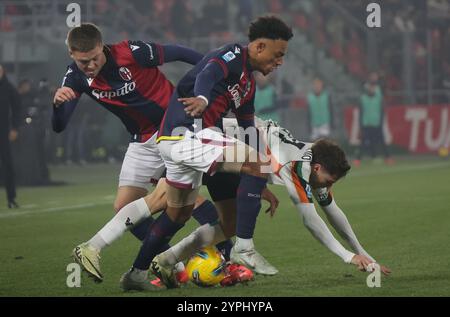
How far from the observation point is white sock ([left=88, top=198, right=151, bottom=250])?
777 centimetres

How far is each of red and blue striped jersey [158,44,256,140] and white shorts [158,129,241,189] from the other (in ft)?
0.41

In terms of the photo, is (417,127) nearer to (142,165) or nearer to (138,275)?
A: (142,165)

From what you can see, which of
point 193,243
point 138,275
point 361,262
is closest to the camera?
point 361,262

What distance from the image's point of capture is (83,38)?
7918 millimetres

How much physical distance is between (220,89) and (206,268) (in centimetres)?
127

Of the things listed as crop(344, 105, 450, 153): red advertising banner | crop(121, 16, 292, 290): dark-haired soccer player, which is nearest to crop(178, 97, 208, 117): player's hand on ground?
crop(121, 16, 292, 290): dark-haired soccer player

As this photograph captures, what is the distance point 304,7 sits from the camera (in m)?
29.8

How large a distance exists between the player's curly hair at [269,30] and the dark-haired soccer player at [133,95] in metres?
0.83

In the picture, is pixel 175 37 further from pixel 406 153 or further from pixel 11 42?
pixel 406 153

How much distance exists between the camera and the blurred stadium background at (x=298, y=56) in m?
26.0

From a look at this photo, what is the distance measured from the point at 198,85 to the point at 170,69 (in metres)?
21.0

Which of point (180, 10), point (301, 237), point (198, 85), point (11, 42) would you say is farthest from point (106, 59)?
point (180, 10)

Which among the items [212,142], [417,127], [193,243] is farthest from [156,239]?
[417,127]

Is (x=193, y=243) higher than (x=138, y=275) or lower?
higher
